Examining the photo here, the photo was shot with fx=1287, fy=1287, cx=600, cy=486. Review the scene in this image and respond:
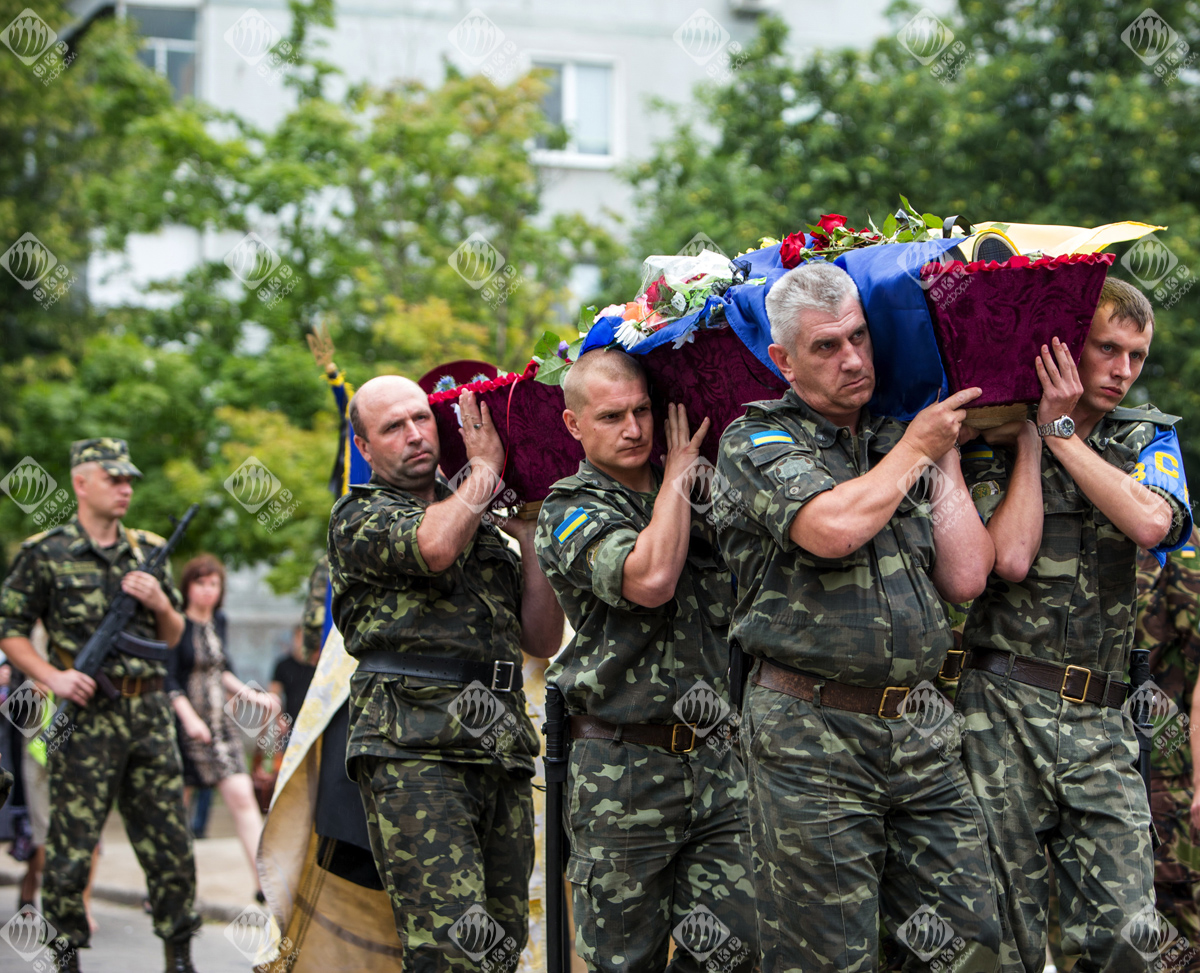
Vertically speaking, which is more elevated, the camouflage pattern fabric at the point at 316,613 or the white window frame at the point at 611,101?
the white window frame at the point at 611,101

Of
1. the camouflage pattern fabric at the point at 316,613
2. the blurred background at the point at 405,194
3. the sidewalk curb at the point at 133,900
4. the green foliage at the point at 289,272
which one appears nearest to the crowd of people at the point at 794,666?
the camouflage pattern fabric at the point at 316,613

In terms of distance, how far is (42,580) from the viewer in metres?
6.86

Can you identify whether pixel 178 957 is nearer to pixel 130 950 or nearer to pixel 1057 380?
pixel 130 950

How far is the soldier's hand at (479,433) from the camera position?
15.0ft

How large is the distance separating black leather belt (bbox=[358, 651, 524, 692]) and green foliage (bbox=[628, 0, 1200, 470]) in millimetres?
8718

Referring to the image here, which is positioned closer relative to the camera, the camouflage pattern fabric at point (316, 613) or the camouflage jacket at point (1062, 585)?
the camouflage jacket at point (1062, 585)

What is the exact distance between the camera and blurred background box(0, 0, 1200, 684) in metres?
12.4

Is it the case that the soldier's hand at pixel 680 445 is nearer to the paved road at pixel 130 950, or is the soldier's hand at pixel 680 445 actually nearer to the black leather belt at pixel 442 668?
the black leather belt at pixel 442 668

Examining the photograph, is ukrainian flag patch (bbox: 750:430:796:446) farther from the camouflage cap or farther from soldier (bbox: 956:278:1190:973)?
the camouflage cap

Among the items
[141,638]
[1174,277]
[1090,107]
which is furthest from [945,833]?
[1090,107]

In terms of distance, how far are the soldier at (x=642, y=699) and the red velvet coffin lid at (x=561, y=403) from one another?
0.26 ft

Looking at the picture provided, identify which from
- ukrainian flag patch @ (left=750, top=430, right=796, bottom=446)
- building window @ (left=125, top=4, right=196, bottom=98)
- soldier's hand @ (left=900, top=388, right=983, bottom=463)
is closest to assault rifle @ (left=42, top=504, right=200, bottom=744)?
ukrainian flag patch @ (left=750, top=430, right=796, bottom=446)

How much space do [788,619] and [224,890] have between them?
22.8ft

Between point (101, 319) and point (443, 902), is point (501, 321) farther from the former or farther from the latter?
point (443, 902)
